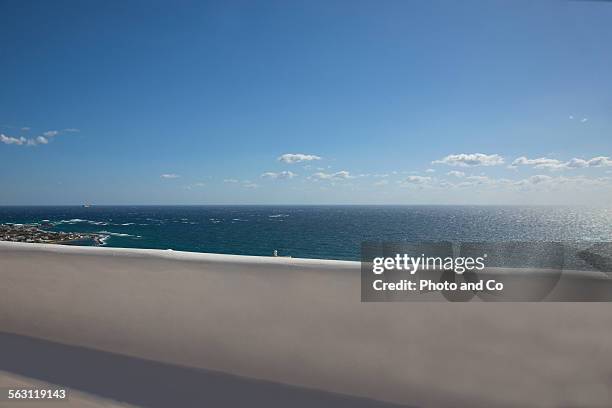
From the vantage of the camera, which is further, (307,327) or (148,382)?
(148,382)

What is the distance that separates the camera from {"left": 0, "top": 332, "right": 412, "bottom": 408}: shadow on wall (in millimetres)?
1749

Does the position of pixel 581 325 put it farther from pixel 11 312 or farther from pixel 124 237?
pixel 124 237

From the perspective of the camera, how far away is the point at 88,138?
2346 inches

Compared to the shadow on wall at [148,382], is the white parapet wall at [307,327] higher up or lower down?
higher up

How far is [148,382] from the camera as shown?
6.31 feet

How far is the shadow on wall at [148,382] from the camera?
1.75 m

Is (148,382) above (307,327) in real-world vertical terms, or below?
below

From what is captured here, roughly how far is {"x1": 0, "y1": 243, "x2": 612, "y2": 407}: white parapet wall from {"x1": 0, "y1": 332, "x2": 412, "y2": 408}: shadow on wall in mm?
57

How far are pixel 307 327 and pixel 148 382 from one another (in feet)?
2.98

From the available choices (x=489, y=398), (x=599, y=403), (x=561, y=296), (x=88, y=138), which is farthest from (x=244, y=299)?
(x=88, y=138)

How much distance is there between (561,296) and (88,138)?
69.6 metres

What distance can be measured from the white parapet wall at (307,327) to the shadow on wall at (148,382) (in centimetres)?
6

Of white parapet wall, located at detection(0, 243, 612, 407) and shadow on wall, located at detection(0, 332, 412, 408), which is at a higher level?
white parapet wall, located at detection(0, 243, 612, 407)

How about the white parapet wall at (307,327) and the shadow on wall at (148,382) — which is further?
the shadow on wall at (148,382)
